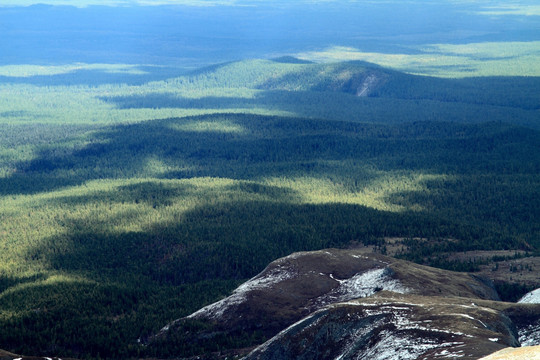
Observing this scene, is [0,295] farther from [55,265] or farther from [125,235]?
[125,235]

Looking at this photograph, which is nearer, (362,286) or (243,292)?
(362,286)

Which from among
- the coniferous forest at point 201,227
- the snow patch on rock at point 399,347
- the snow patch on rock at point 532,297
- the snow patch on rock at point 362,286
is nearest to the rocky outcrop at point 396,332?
the snow patch on rock at point 399,347

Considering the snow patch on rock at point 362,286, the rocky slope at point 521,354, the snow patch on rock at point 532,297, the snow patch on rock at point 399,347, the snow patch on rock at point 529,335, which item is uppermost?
the rocky slope at point 521,354

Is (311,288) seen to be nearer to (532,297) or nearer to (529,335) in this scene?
(532,297)

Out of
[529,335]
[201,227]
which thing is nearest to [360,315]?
[529,335]

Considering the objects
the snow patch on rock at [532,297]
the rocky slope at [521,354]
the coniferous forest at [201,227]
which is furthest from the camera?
the coniferous forest at [201,227]

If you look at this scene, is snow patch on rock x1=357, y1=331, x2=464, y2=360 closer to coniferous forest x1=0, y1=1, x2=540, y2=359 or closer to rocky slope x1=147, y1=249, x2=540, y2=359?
rocky slope x1=147, y1=249, x2=540, y2=359

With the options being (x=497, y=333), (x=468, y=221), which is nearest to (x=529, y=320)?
(x=497, y=333)

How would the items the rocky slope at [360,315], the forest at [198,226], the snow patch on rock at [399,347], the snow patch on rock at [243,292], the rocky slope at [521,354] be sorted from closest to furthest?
the rocky slope at [521,354] → the snow patch on rock at [399,347] → the rocky slope at [360,315] → the snow patch on rock at [243,292] → the forest at [198,226]

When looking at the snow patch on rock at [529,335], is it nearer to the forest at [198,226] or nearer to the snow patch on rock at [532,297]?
the snow patch on rock at [532,297]

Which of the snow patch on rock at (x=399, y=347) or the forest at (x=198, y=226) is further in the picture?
the forest at (x=198, y=226)

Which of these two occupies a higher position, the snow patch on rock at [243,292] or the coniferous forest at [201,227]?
the snow patch on rock at [243,292]
